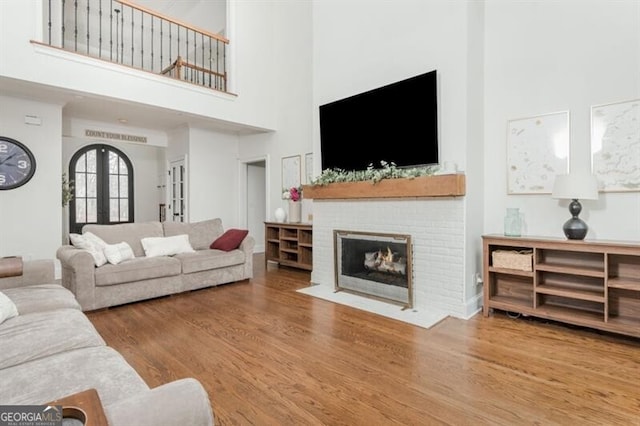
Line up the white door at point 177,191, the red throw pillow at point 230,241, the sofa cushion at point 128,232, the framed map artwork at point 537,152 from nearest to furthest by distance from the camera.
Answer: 1. the framed map artwork at point 537,152
2. the sofa cushion at point 128,232
3. the red throw pillow at point 230,241
4. the white door at point 177,191

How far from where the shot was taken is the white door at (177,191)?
6.64 meters

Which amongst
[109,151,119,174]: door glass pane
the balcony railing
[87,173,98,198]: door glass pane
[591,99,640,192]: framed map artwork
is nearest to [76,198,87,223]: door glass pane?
[87,173,98,198]: door glass pane

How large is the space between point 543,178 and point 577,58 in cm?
110

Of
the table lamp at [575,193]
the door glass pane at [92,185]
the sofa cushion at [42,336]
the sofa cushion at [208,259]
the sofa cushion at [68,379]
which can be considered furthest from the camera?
the door glass pane at [92,185]

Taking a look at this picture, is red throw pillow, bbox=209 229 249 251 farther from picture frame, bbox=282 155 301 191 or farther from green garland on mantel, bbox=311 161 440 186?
picture frame, bbox=282 155 301 191

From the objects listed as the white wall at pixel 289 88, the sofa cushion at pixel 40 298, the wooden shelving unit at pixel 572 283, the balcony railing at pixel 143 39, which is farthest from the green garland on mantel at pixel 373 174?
the balcony railing at pixel 143 39

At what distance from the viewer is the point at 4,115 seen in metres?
4.48

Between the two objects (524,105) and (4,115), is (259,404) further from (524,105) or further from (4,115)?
(4,115)

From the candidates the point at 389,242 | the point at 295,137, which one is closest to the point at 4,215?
the point at 295,137

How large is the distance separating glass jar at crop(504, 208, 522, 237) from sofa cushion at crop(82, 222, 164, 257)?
13.6 ft

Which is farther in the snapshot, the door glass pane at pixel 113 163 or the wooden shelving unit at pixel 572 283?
the door glass pane at pixel 113 163

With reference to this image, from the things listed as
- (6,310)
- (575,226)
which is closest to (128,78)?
(6,310)

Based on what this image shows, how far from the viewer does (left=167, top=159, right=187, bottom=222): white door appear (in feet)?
21.8

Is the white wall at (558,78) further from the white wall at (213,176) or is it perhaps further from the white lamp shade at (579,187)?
the white wall at (213,176)
